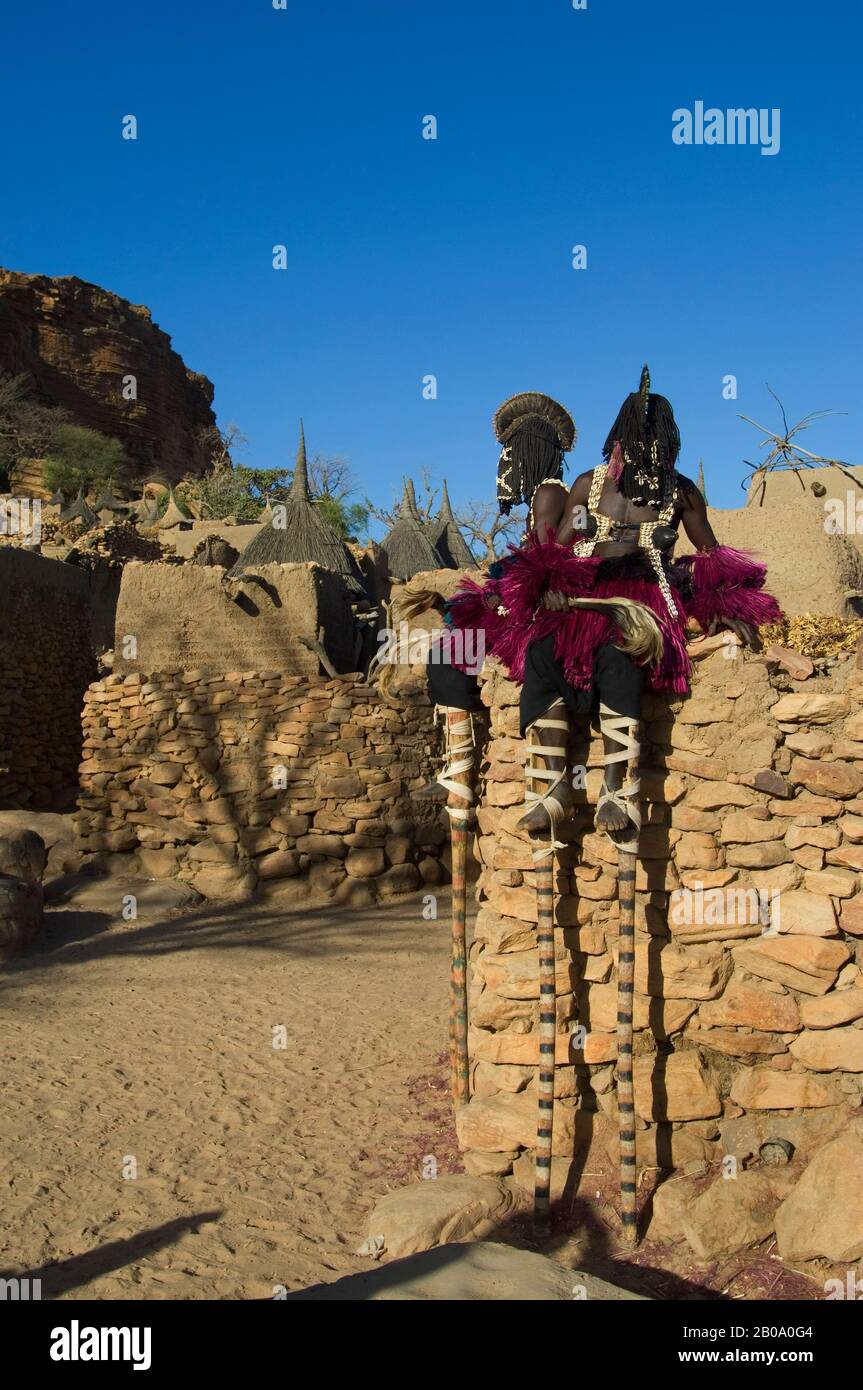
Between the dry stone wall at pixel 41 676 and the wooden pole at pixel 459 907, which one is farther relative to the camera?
the dry stone wall at pixel 41 676

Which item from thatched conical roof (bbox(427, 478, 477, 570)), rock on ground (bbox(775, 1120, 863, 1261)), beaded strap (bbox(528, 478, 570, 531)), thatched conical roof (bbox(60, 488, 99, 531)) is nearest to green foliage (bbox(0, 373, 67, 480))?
thatched conical roof (bbox(60, 488, 99, 531))

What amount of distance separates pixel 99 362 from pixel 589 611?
48.6 meters

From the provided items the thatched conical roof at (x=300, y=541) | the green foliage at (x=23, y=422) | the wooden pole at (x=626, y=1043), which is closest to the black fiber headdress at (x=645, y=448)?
the wooden pole at (x=626, y=1043)

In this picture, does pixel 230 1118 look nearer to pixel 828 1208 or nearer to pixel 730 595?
pixel 828 1208

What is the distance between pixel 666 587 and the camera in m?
3.78

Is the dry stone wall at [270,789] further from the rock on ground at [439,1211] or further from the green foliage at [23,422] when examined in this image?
the green foliage at [23,422]

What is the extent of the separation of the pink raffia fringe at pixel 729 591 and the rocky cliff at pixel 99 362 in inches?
1669

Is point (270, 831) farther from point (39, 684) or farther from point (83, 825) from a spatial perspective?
point (39, 684)

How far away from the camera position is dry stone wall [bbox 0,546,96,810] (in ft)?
42.4

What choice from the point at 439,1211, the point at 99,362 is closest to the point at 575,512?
the point at 439,1211

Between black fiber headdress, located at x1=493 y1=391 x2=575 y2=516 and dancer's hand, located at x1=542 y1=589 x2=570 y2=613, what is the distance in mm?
529

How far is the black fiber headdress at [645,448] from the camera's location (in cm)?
381

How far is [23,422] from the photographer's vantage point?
38594 mm
